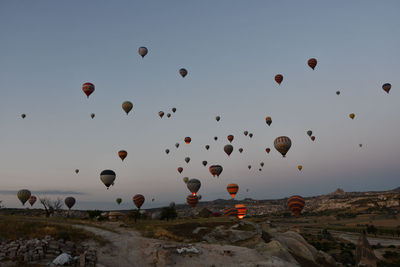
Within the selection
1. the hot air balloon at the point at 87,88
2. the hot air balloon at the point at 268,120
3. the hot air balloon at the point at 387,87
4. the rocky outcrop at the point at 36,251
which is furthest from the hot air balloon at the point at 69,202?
the hot air balloon at the point at 387,87

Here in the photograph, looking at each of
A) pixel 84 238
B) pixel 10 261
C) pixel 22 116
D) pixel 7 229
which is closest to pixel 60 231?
pixel 84 238

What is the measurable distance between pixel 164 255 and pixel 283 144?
1194 inches

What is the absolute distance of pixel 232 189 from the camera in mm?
56812

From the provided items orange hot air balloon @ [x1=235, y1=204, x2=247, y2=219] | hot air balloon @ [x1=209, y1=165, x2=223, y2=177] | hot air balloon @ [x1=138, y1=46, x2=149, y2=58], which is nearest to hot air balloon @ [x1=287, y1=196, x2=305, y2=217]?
orange hot air balloon @ [x1=235, y1=204, x2=247, y2=219]

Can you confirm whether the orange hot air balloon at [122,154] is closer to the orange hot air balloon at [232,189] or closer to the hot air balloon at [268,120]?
the orange hot air balloon at [232,189]

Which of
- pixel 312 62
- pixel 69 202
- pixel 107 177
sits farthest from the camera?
pixel 69 202

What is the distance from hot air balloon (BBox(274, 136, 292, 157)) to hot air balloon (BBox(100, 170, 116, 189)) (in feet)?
91.9

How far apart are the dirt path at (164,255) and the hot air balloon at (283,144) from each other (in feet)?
79.2

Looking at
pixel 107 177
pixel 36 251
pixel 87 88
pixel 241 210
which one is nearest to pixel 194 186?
pixel 241 210

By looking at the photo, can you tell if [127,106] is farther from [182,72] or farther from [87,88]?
[182,72]

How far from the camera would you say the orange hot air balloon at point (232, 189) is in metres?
56.5

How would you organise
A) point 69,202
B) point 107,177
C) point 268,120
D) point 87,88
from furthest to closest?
1. point 268,120
2. point 69,202
3. point 87,88
4. point 107,177

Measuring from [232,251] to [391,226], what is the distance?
101m

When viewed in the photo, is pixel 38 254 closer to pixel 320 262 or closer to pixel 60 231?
pixel 60 231
